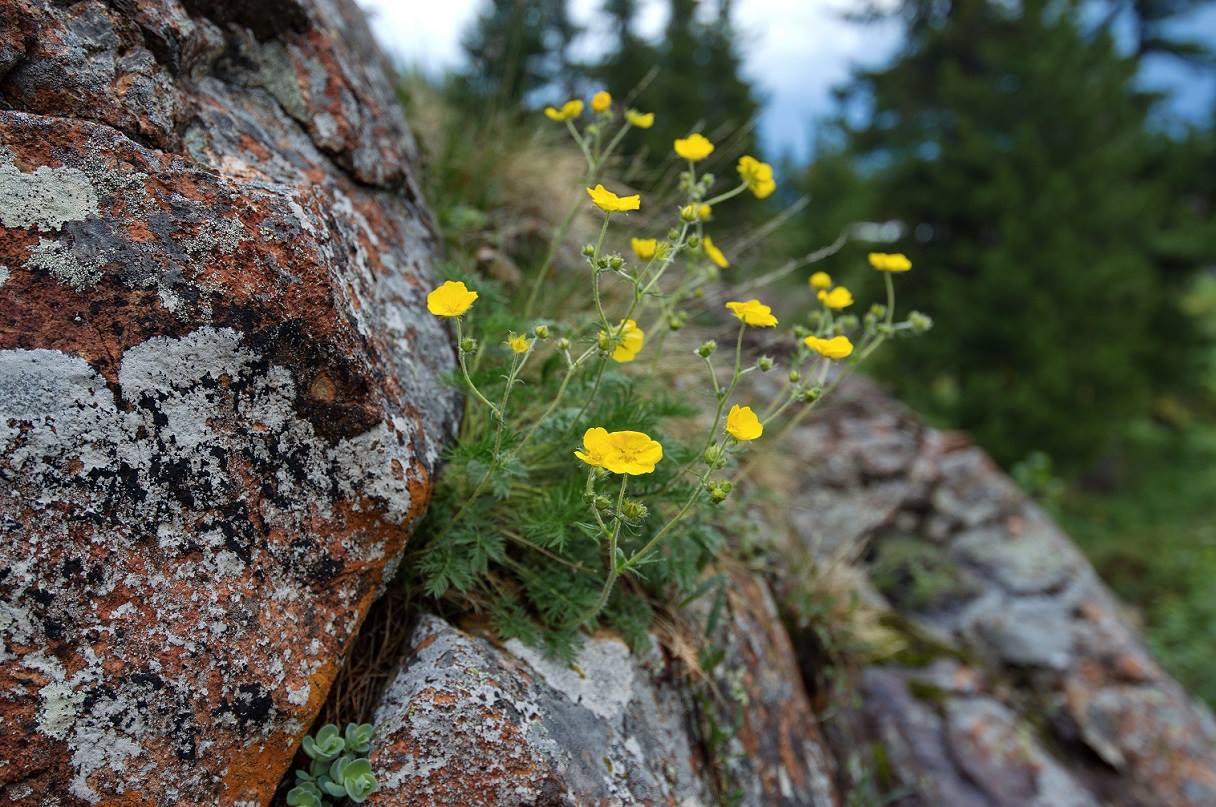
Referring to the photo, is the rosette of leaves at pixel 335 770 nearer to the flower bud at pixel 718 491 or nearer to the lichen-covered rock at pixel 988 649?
the flower bud at pixel 718 491

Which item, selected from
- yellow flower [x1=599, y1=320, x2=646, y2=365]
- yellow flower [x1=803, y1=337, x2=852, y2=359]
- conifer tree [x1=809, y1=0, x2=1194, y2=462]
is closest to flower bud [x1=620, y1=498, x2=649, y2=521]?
yellow flower [x1=599, y1=320, x2=646, y2=365]

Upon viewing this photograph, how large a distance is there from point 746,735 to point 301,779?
4.04 feet

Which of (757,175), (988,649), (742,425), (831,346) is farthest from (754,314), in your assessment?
(988,649)

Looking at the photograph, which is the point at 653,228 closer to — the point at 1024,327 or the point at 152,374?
the point at 152,374

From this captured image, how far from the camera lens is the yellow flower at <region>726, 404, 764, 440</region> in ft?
4.96

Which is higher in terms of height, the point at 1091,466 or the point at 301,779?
the point at 1091,466

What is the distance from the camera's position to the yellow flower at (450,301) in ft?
4.99

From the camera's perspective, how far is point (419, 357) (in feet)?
6.44

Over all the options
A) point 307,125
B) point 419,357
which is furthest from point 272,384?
point 307,125

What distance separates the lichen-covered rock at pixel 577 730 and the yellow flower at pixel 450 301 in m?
0.70

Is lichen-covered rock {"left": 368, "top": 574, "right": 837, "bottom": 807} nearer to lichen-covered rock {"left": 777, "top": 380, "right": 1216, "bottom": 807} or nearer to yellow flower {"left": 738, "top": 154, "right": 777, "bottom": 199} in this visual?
lichen-covered rock {"left": 777, "top": 380, "right": 1216, "bottom": 807}

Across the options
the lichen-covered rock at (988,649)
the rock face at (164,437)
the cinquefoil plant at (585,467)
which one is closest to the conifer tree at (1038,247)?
the lichen-covered rock at (988,649)

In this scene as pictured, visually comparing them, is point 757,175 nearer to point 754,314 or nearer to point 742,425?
point 754,314

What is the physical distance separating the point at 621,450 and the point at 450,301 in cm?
45
